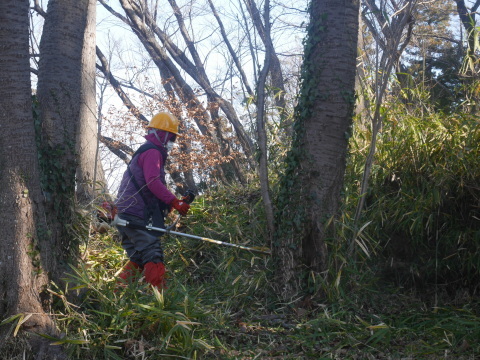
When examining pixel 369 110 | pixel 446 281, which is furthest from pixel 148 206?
pixel 446 281

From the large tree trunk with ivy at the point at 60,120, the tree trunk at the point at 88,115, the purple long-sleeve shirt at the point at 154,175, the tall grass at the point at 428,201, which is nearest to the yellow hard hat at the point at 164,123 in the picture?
the purple long-sleeve shirt at the point at 154,175

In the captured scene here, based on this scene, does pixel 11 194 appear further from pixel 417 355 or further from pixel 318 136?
pixel 417 355

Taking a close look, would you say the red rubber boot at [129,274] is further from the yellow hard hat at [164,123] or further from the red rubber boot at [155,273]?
the yellow hard hat at [164,123]

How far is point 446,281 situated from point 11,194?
173 inches

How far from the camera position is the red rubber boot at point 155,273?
524cm

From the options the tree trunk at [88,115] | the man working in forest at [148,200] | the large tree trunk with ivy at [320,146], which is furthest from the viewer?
the tree trunk at [88,115]

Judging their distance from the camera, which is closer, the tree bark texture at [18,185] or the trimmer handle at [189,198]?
the tree bark texture at [18,185]

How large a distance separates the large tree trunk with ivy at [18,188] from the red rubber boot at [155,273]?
4.50ft

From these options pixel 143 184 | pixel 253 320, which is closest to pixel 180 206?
pixel 143 184

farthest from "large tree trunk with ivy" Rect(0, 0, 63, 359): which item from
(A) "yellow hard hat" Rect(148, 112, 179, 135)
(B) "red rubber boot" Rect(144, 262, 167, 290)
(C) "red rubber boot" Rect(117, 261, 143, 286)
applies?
(A) "yellow hard hat" Rect(148, 112, 179, 135)

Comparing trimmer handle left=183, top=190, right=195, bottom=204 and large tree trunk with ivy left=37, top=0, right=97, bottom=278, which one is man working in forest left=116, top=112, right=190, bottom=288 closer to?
trimmer handle left=183, top=190, right=195, bottom=204

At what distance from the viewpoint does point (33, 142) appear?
4.04 m

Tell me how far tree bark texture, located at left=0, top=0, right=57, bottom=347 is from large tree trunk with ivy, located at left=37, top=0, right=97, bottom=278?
0.93 ft

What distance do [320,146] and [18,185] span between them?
2801 mm
